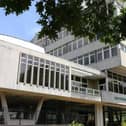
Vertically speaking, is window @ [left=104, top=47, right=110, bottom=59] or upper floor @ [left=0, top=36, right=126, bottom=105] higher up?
window @ [left=104, top=47, right=110, bottom=59]

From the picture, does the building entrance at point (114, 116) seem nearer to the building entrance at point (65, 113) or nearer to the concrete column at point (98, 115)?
the concrete column at point (98, 115)

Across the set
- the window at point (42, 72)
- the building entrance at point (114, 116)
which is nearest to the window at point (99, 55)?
the building entrance at point (114, 116)

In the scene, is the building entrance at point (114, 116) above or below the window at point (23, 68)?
below

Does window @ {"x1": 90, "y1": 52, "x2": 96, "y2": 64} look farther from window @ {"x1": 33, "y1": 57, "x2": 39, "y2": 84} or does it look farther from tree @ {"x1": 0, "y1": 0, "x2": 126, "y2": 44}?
tree @ {"x1": 0, "y1": 0, "x2": 126, "y2": 44}

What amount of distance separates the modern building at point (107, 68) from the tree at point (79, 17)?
2097 centimetres

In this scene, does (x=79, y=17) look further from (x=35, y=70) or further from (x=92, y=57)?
(x=92, y=57)

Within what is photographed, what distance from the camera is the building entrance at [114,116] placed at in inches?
1202

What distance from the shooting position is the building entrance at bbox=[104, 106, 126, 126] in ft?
100

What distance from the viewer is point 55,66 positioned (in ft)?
78.2

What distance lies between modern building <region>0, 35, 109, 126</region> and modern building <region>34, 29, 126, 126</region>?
18 centimetres

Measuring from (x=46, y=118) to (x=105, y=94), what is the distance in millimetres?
7579

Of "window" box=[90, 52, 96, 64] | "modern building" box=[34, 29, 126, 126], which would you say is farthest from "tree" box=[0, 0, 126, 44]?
"window" box=[90, 52, 96, 64]

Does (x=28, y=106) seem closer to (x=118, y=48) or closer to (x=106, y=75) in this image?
(x=106, y=75)

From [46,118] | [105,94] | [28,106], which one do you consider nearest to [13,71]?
[46,118]
